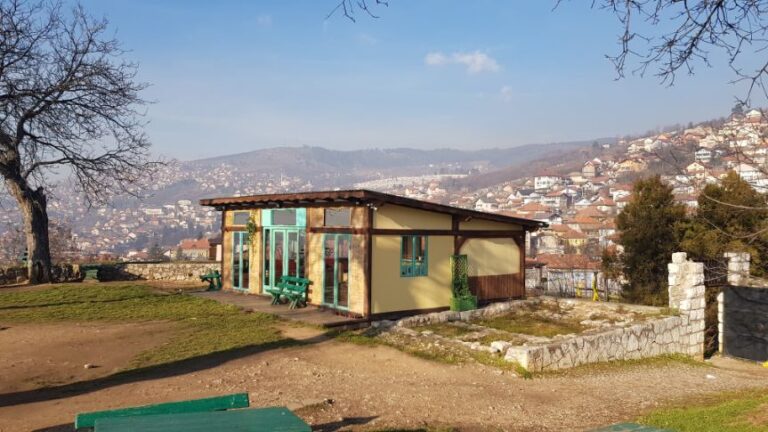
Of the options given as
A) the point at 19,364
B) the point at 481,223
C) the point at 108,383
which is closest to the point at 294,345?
the point at 108,383

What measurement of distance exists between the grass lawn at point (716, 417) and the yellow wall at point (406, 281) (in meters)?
6.92

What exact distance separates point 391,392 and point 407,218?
652 centimetres

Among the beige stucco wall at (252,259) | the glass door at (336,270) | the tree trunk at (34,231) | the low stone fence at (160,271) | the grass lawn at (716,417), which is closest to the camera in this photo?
the grass lawn at (716,417)

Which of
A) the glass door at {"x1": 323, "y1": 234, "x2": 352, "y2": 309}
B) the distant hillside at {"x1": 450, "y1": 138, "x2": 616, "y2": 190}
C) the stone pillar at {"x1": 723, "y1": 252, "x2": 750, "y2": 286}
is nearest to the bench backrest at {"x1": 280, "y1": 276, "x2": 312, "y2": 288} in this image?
the glass door at {"x1": 323, "y1": 234, "x2": 352, "y2": 309}

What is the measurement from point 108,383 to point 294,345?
355cm

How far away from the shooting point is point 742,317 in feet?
55.4

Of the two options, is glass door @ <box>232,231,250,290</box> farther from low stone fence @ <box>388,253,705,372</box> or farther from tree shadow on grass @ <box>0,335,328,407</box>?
tree shadow on grass @ <box>0,335,328,407</box>

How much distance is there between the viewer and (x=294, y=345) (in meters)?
11.0

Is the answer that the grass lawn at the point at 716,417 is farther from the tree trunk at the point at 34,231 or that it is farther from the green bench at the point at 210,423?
the tree trunk at the point at 34,231

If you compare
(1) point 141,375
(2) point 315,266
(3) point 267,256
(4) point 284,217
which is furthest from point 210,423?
(3) point 267,256

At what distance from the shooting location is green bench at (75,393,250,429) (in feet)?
16.0

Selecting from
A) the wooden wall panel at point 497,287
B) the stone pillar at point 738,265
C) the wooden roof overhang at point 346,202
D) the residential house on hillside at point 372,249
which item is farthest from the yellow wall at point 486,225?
the stone pillar at point 738,265

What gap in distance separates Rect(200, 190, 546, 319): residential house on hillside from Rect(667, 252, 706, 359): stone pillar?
4.19 m

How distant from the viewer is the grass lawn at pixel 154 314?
10734 millimetres
